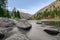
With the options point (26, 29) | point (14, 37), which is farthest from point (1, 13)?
point (14, 37)

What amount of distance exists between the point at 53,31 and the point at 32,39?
262 cm

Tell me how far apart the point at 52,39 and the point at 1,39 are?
12.3 feet

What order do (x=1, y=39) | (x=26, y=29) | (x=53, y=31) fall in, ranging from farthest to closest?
1. (x=26, y=29)
2. (x=53, y=31)
3. (x=1, y=39)

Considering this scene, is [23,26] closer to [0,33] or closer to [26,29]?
[26,29]

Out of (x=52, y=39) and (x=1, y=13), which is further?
(x=1, y=13)

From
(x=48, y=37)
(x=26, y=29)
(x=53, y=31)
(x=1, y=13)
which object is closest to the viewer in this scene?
(x=48, y=37)

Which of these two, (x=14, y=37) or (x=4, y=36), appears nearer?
(x=14, y=37)

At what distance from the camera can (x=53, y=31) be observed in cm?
1377

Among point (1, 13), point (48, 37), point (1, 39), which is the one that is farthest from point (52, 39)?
point (1, 13)

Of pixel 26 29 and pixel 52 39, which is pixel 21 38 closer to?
pixel 52 39

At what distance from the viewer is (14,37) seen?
10.3m

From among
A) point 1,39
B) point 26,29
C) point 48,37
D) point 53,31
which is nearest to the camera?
point 1,39

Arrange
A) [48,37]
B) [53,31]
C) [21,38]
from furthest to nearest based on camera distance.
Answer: [53,31] → [48,37] → [21,38]

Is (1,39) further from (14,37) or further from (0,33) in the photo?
(14,37)
